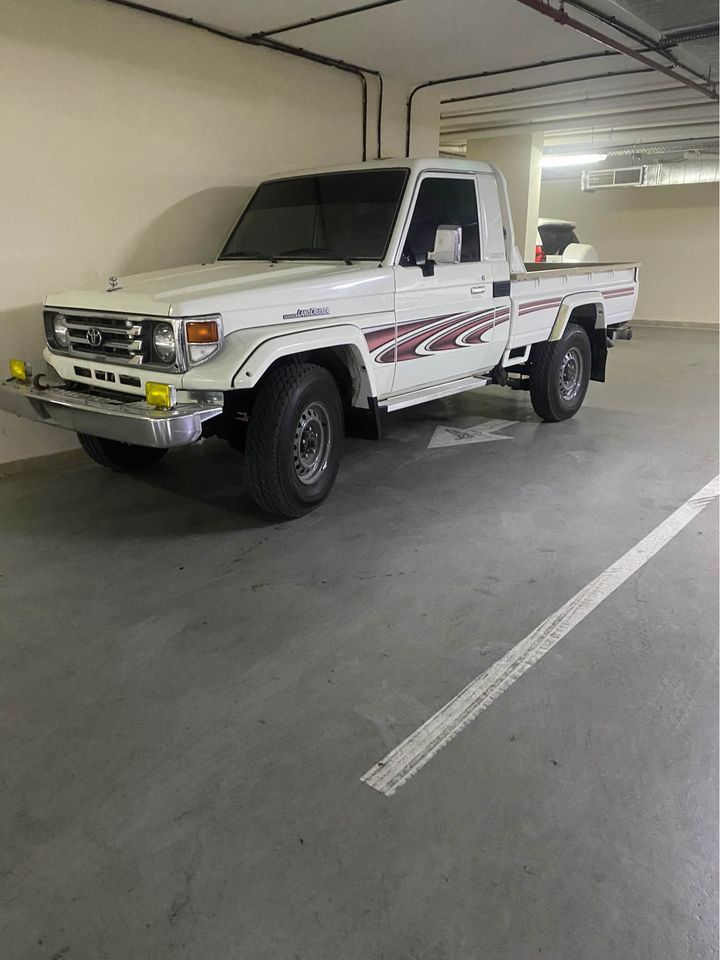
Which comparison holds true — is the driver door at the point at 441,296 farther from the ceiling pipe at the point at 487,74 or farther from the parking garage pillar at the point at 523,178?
the parking garage pillar at the point at 523,178

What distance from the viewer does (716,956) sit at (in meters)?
1.69

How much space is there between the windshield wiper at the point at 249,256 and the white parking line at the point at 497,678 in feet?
9.84

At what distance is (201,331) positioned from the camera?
11.5 ft

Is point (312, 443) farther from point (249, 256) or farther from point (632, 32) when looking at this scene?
point (632, 32)

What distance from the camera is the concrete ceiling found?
545 centimetres

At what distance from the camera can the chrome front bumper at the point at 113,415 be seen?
11.2 feet

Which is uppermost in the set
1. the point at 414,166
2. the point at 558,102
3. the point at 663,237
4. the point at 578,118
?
the point at 578,118

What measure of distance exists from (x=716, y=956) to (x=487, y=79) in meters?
8.52

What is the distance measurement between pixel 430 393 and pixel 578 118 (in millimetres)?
8359

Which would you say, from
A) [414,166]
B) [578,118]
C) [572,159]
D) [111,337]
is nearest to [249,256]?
[414,166]

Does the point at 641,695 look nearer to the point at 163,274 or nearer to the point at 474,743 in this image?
the point at 474,743

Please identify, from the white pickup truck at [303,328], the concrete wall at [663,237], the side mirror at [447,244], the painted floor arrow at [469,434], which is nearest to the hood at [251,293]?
the white pickup truck at [303,328]

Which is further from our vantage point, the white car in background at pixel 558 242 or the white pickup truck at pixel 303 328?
the white car in background at pixel 558 242

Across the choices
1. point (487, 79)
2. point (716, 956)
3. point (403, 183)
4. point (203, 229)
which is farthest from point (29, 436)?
point (487, 79)
